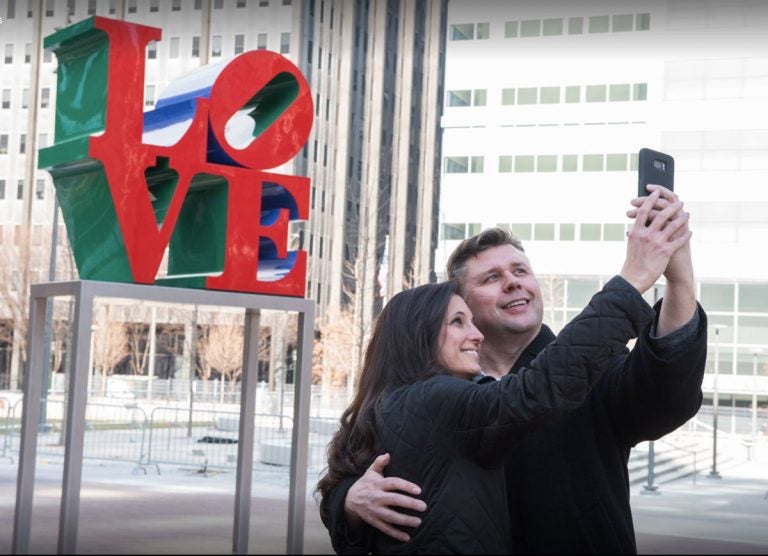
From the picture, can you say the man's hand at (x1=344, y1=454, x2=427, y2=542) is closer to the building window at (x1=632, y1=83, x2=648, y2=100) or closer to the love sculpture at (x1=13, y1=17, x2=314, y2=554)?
the love sculpture at (x1=13, y1=17, x2=314, y2=554)

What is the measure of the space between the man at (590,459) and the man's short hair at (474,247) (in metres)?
0.19

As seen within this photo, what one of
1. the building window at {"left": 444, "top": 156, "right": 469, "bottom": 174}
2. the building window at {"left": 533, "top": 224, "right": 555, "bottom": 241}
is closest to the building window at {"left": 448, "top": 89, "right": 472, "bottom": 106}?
the building window at {"left": 444, "top": 156, "right": 469, "bottom": 174}

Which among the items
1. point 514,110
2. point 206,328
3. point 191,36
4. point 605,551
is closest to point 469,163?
point 514,110

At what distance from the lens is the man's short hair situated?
3.28 metres

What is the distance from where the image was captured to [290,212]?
653cm

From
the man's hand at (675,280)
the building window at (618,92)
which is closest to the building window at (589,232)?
the building window at (618,92)

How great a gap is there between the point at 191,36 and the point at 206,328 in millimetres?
20033

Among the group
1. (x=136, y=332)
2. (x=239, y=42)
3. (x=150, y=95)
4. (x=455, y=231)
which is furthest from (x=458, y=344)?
(x=239, y=42)

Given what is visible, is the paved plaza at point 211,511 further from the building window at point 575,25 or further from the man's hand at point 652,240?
the building window at point 575,25

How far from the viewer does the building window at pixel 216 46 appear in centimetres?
6819

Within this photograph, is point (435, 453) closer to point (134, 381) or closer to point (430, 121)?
point (134, 381)

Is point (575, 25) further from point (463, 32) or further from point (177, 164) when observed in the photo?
point (177, 164)

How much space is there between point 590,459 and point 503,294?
0.53 m

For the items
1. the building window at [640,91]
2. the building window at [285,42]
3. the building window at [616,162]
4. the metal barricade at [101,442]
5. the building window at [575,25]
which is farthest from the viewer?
the building window at [285,42]
